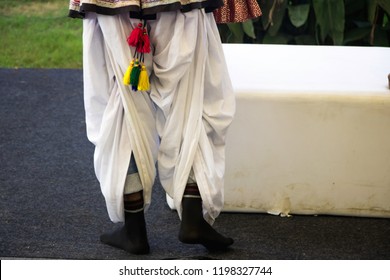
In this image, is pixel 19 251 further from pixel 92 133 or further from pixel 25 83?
pixel 25 83

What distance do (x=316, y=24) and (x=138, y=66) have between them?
266cm

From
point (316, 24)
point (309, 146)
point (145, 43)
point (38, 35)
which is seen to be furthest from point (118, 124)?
point (38, 35)

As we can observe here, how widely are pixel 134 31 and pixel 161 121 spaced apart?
1.02 feet

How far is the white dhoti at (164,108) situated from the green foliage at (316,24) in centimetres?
222

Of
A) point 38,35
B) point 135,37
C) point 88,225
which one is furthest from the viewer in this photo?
point 38,35

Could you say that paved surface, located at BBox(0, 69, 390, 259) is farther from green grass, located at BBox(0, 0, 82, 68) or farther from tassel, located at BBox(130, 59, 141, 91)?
green grass, located at BBox(0, 0, 82, 68)

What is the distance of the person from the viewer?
245 centimetres

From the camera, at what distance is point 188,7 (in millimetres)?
2391

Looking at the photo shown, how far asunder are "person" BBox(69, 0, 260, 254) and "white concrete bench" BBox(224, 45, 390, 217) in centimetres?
33

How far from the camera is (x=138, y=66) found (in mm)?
2428

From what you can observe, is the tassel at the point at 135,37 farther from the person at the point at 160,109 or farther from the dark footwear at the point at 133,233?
the dark footwear at the point at 133,233

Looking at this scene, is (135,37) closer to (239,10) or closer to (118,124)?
(118,124)

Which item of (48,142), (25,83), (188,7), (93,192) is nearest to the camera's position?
(188,7)

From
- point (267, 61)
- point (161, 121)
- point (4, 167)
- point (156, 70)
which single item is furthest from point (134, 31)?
point (4, 167)
